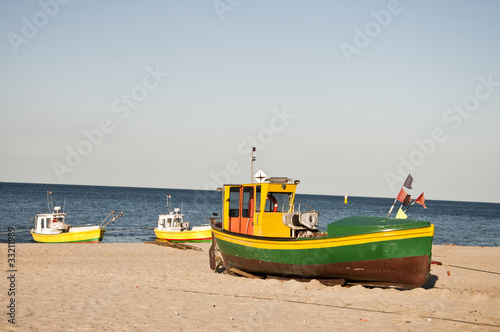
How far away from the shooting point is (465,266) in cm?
2077

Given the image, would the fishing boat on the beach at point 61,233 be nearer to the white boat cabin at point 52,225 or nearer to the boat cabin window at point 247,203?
the white boat cabin at point 52,225

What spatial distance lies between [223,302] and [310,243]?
336cm

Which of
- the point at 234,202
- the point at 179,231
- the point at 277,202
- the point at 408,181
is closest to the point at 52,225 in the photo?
the point at 179,231

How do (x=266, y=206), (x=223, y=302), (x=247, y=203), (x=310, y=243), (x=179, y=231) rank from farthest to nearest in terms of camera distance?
(x=179, y=231) < (x=247, y=203) < (x=266, y=206) < (x=310, y=243) < (x=223, y=302)

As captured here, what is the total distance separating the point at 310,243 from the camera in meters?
13.6

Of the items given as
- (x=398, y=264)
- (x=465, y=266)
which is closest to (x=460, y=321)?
(x=398, y=264)

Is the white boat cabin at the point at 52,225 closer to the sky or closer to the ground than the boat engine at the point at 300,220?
closer to the ground

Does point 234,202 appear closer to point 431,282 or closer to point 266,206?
point 266,206

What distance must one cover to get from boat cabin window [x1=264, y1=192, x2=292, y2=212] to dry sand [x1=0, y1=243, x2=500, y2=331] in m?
2.57

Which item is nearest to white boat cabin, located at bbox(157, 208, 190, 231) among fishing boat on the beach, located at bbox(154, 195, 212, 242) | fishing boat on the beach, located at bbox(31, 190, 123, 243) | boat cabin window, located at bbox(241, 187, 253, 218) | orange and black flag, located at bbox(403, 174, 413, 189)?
fishing boat on the beach, located at bbox(154, 195, 212, 242)

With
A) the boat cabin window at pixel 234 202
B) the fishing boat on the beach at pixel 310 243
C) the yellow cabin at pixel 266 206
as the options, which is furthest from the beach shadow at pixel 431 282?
the boat cabin window at pixel 234 202

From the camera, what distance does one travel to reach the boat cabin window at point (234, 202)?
667 inches

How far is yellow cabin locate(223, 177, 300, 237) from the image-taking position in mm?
15762

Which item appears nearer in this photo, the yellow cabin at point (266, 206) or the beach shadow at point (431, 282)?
the beach shadow at point (431, 282)
